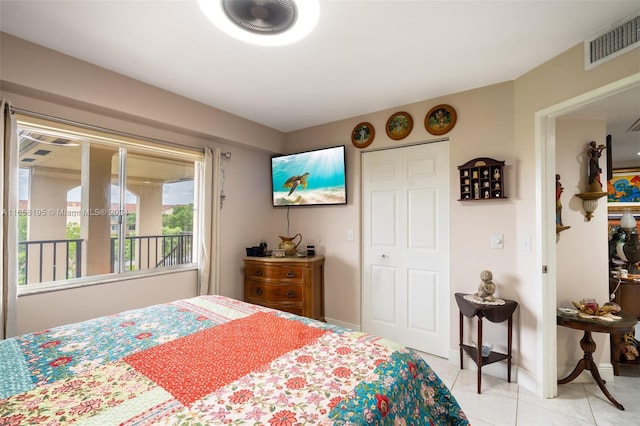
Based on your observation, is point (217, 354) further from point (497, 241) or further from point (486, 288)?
point (497, 241)

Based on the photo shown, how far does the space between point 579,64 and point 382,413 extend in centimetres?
236

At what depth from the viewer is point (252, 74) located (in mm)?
2225

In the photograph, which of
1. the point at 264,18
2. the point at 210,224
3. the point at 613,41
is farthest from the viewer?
the point at 210,224

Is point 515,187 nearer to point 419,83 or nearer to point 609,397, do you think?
point 419,83

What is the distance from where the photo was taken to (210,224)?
2959 millimetres

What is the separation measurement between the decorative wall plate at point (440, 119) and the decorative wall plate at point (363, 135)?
0.58 meters

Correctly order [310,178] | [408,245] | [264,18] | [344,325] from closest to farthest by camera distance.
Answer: [264,18], [408,245], [344,325], [310,178]

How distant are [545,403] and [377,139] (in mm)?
2579

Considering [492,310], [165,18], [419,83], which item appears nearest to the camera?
[165,18]

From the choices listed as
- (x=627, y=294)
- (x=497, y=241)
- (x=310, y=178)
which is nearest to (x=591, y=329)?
(x=497, y=241)

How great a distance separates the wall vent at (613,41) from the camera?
1.50m

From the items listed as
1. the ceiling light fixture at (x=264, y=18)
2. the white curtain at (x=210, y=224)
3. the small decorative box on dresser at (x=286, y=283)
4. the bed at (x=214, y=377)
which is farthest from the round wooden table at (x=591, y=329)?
the white curtain at (x=210, y=224)

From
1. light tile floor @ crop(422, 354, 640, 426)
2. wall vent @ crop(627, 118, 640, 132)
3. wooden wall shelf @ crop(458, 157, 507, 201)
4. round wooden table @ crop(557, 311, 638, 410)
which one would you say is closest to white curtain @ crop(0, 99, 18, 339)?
light tile floor @ crop(422, 354, 640, 426)

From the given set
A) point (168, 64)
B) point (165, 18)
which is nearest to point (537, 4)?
point (165, 18)
